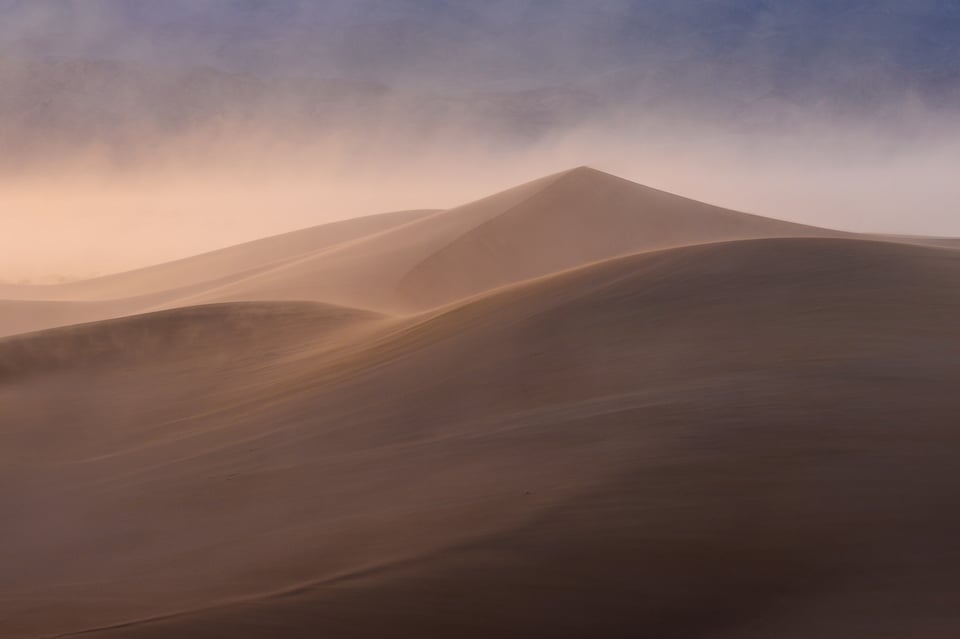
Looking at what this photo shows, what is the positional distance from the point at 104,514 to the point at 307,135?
A: 84116 mm

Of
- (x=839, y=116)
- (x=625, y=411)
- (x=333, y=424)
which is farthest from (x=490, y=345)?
Result: (x=839, y=116)

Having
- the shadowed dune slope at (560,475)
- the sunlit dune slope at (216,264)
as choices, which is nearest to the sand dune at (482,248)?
the sunlit dune slope at (216,264)

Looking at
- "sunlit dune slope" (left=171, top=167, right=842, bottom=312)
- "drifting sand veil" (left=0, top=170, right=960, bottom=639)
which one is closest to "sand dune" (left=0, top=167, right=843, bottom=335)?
"sunlit dune slope" (left=171, top=167, right=842, bottom=312)

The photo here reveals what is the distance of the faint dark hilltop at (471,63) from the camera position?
271 feet

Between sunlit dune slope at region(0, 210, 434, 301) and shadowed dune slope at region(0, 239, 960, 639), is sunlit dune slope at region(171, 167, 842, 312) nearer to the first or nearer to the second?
sunlit dune slope at region(0, 210, 434, 301)

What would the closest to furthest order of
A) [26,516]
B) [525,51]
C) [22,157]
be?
1. [26,516]
2. [22,157]
3. [525,51]

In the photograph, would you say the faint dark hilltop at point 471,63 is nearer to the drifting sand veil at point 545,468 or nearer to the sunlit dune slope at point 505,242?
the sunlit dune slope at point 505,242

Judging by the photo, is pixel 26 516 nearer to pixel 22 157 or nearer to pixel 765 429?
pixel 765 429

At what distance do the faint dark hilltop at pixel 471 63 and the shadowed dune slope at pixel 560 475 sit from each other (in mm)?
75742

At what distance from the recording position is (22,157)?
240 feet

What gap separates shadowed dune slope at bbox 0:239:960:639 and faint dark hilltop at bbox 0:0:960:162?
75742 mm

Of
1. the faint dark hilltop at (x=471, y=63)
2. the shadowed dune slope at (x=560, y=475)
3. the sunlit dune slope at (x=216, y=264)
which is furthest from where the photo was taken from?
the faint dark hilltop at (x=471, y=63)

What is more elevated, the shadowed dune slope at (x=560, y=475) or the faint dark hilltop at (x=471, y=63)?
the faint dark hilltop at (x=471, y=63)

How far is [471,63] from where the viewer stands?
296 ft
